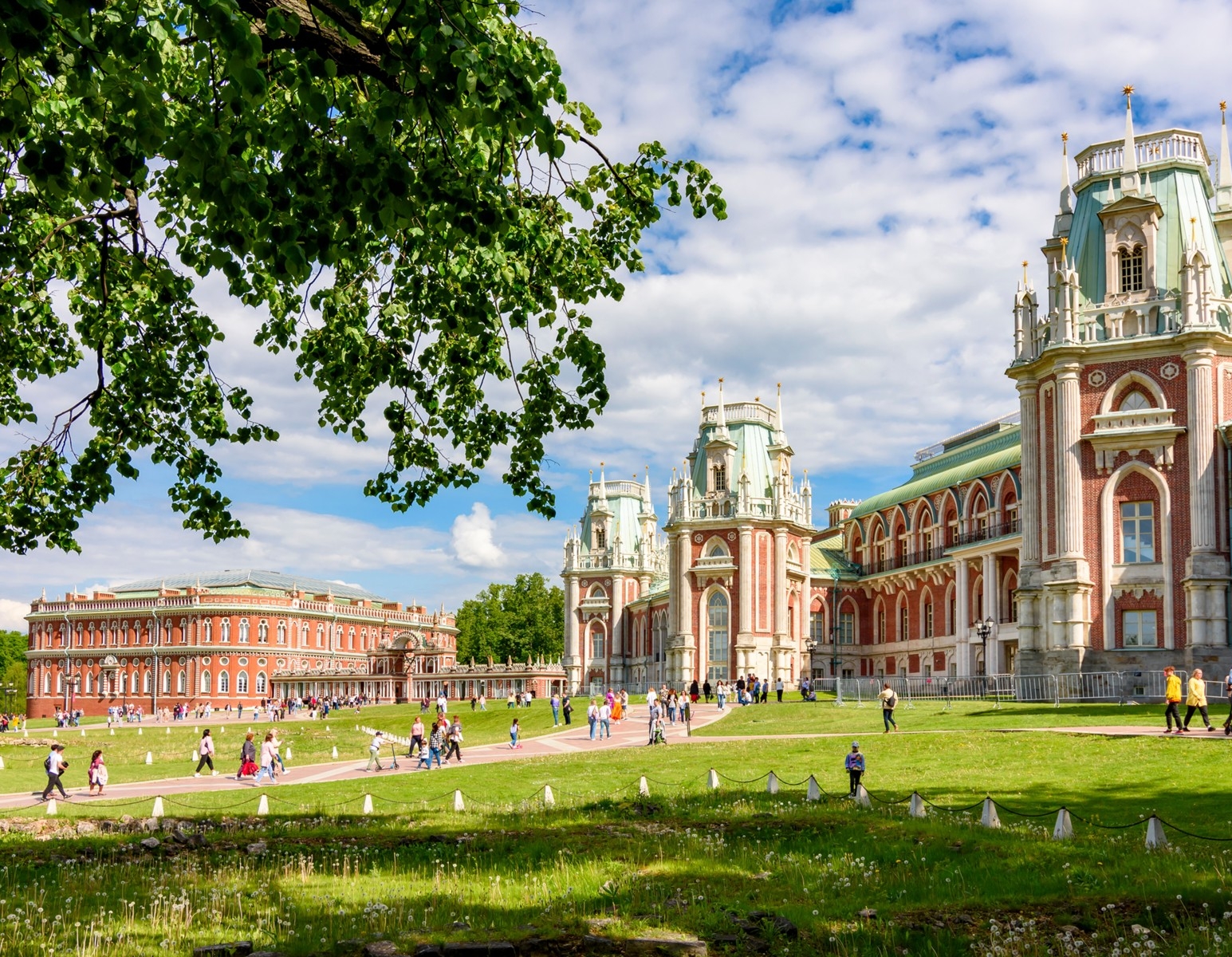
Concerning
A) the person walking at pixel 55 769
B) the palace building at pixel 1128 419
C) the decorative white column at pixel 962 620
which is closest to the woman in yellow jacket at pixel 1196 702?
the palace building at pixel 1128 419

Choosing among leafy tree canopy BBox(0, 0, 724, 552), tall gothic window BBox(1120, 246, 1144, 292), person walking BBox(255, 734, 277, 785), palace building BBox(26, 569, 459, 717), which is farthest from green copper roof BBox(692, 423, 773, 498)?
leafy tree canopy BBox(0, 0, 724, 552)

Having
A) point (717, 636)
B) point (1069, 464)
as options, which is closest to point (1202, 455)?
point (1069, 464)

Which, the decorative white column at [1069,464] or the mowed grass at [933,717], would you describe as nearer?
the mowed grass at [933,717]

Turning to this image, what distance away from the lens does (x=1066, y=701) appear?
1586 inches

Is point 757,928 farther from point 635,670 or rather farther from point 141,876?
point 635,670

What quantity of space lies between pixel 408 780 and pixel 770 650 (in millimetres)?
43620

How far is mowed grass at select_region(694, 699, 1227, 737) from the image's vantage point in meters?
33.2

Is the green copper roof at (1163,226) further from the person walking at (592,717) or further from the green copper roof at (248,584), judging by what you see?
the green copper roof at (248,584)

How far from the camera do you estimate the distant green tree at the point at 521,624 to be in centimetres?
11394

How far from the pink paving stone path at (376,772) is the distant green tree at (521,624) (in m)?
63.9

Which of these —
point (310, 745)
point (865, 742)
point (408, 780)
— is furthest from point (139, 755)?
point (865, 742)

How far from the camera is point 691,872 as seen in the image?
13672 millimetres

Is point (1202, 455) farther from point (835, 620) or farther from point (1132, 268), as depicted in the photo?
point (835, 620)

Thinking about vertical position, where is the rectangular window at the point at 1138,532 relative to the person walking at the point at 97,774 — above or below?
above
